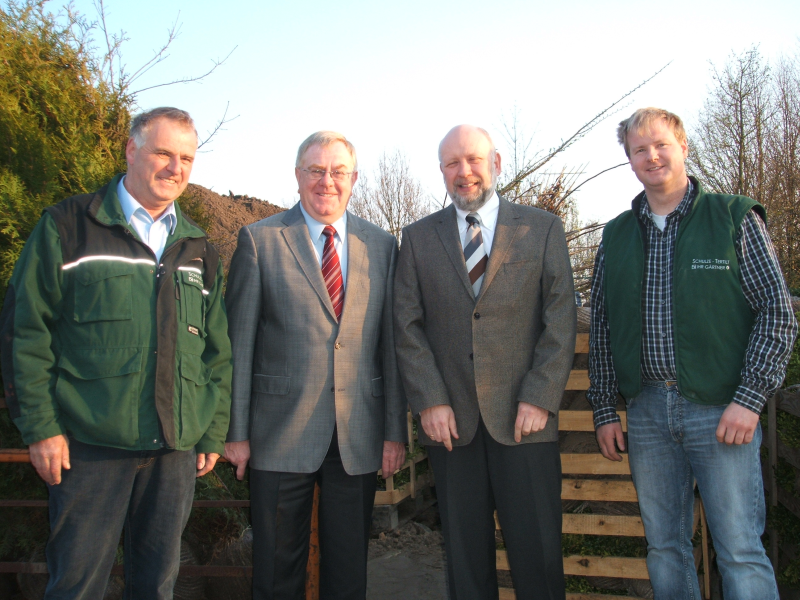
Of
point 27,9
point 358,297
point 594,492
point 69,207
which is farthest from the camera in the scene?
point 27,9

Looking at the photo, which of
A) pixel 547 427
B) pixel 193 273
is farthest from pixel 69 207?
pixel 547 427

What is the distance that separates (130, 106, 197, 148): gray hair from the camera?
2.09 meters

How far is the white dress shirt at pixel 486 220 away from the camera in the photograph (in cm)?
240

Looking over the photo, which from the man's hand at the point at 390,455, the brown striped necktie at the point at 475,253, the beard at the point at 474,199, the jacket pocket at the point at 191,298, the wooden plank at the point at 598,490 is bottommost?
the wooden plank at the point at 598,490

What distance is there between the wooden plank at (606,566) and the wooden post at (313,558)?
105cm

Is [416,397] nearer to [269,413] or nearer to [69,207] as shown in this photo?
[269,413]

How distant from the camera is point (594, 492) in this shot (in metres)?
2.92

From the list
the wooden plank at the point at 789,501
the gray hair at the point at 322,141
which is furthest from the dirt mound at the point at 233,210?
the wooden plank at the point at 789,501

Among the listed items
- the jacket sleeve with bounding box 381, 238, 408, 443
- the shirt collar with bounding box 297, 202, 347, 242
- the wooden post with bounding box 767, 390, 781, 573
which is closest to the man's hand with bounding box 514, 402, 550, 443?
the jacket sleeve with bounding box 381, 238, 408, 443

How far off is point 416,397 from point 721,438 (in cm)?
111

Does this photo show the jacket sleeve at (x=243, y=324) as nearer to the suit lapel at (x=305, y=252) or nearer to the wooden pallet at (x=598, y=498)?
the suit lapel at (x=305, y=252)

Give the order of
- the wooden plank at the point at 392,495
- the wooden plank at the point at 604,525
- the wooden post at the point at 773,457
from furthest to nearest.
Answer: the wooden plank at the point at 392,495 → the wooden post at the point at 773,457 → the wooden plank at the point at 604,525

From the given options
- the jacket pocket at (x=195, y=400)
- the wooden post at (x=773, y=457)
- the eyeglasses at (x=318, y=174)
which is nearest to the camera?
the jacket pocket at (x=195, y=400)

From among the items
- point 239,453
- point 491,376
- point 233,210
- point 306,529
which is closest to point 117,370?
point 239,453
